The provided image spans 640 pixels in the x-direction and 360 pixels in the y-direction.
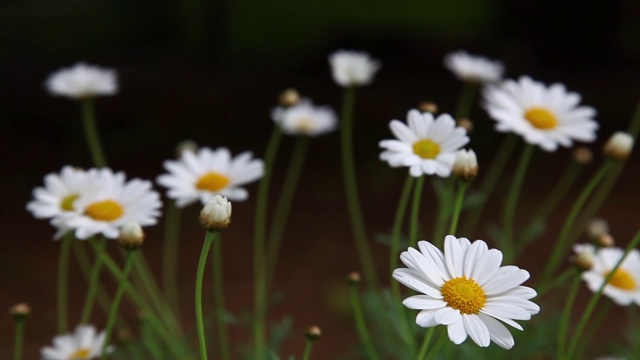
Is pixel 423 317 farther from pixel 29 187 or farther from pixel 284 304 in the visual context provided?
pixel 29 187

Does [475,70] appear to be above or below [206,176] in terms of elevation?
above

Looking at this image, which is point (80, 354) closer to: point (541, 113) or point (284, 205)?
point (541, 113)

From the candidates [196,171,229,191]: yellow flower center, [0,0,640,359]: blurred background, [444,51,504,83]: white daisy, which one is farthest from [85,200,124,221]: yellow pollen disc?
[0,0,640,359]: blurred background

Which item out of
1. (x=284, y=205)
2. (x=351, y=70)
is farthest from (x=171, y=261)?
(x=351, y=70)

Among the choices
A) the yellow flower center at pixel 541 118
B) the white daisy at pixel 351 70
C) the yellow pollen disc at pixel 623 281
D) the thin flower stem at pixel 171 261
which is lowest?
the yellow pollen disc at pixel 623 281

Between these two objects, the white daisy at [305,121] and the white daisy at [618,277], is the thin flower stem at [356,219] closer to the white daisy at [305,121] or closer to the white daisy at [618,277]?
the white daisy at [305,121]

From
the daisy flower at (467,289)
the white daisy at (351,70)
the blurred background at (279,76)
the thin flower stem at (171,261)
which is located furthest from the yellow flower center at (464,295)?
the blurred background at (279,76)
